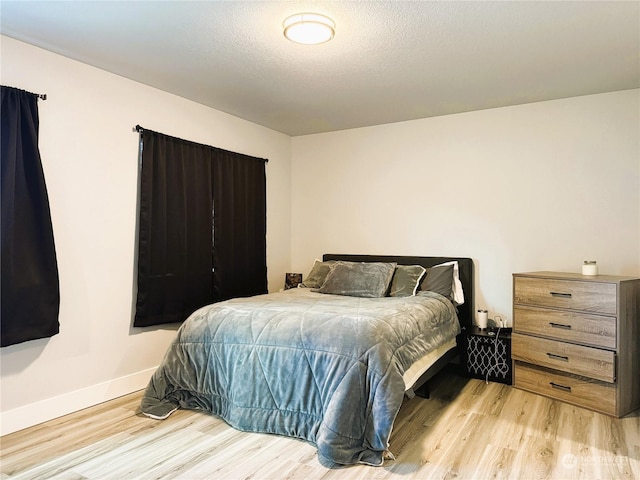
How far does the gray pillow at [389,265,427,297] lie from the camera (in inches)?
142

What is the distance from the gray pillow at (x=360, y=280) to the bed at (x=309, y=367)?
384 mm

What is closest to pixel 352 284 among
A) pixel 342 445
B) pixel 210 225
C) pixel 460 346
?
pixel 460 346

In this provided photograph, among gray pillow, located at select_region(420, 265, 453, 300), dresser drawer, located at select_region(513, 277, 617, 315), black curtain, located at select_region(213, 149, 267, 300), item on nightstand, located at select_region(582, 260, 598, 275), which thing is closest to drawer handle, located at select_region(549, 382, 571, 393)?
dresser drawer, located at select_region(513, 277, 617, 315)

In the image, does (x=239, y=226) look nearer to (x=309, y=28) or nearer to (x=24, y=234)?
(x=24, y=234)

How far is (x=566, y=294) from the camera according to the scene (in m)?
3.04

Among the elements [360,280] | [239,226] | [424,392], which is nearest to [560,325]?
[424,392]

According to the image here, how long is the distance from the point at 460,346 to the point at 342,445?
1.86 metres

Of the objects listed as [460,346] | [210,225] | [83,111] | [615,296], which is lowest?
[460,346]

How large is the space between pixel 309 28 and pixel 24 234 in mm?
2087

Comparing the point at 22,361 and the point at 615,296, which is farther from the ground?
the point at 615,296

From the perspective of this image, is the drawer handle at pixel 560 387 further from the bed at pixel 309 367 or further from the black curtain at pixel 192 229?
the black curtain at pixel 192 229

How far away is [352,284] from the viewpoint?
3.70 m

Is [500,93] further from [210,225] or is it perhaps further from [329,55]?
[210,225]

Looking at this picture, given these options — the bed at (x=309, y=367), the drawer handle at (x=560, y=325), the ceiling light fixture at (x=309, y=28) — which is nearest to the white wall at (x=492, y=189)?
the drawer handle at (x=560, y=325)
